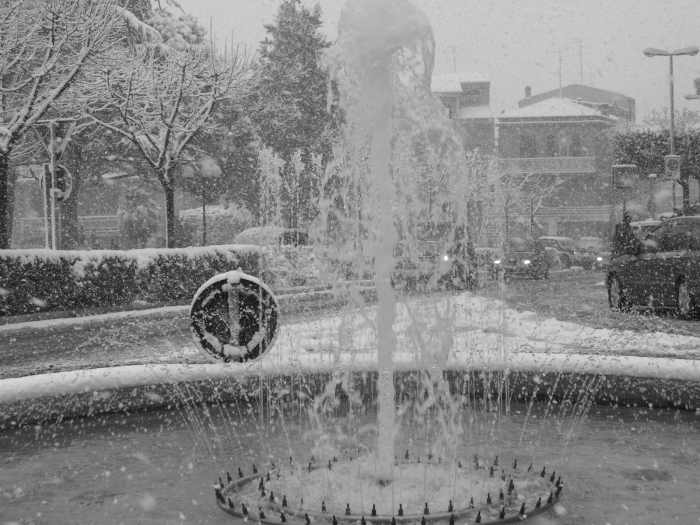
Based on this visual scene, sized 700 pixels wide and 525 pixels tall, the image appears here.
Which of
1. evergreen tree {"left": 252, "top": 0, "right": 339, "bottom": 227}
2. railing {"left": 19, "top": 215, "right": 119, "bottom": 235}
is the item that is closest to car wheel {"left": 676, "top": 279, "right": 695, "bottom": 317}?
evergreen tree {"left": 252, "top": 0, "right": 339, "bottom": 227}

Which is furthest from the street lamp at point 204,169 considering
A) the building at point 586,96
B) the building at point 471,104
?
the building at point 586,96

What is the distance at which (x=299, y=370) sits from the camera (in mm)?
5559

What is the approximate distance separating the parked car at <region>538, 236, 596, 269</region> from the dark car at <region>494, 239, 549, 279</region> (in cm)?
904

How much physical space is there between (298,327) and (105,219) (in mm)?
47788

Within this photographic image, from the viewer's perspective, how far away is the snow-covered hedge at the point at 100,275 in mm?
16047

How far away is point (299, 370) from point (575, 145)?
2364 inches

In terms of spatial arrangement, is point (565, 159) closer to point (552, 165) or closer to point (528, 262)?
point (552, 165)

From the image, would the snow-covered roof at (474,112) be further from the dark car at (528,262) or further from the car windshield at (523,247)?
the dark car at (528,262)

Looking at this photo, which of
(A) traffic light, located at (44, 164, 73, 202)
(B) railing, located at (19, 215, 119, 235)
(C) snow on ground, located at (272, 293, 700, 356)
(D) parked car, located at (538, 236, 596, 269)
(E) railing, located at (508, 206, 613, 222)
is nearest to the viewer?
(C) snow on ground, located at (272, 293, 700, 356)

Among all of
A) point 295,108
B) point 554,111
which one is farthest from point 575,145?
point 295,108

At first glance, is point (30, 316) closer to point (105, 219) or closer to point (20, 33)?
point (20, 33)

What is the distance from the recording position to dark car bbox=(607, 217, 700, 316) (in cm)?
1390

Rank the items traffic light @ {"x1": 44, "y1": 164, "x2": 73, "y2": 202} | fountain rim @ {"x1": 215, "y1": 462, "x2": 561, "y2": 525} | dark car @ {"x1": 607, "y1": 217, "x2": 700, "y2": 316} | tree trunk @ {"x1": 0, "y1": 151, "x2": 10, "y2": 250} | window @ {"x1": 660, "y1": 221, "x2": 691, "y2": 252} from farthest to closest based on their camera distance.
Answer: traffic light @ {"x1": 44, "y1": 164, "x2": 73, "y2": 202} → tree trunk @ {"x1": 0, "y1": 151, "x2": 10, "y2": 250} → window @ {"x1": 660, "y1": 221, "x2": 691, "y2": 252} → dark car @ {"x1": 607, "y1": 217, "x2": 700, "y2": 316} → fountain rim @ {"x1": 215, "y1": 462, "x2": 561, "y2": 525}

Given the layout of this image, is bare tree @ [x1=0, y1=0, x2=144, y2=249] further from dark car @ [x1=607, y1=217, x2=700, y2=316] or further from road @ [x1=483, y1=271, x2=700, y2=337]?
dark car @ [x1=607, y1=217, x2=700, y2=316]
